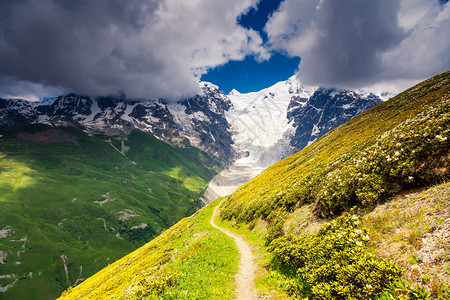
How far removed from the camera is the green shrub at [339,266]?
727 centimetres

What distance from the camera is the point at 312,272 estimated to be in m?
10.1

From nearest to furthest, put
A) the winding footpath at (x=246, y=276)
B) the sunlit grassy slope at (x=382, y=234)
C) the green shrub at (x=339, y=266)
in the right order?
the sunlit grassy slope at (x=382, y=234) → the green shrub at (x=339, y=266) → the winding footpath at (x=246, y=276)

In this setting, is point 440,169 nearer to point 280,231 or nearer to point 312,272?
point 312,272

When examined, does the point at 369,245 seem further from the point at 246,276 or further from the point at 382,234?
the point at 246,276


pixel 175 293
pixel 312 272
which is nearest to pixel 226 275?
pixel 175 293

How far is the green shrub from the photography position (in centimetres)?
727

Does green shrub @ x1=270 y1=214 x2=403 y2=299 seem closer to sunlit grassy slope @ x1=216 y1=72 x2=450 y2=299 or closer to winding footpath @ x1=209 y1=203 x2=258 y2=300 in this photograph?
sunlit grassy slope @ x1=216 y1=72 x2=450 y2=299

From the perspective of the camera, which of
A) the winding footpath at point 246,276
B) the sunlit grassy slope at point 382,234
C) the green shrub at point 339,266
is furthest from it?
the winding footpath at point 246,276

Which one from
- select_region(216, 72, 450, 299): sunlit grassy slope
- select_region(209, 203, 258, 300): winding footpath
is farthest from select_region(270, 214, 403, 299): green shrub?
select_region(209, 203, 258, 300): winding footpath

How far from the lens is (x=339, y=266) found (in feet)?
29.0

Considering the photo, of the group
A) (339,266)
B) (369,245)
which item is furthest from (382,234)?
(339,266)

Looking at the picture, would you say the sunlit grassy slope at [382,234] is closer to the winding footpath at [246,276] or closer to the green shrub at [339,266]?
the green shrub at [339,266]

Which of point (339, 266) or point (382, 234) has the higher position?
point (382, 234)

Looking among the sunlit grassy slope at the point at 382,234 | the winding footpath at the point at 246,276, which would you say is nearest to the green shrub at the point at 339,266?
the sunlit grassy slope at the point at 382,234
